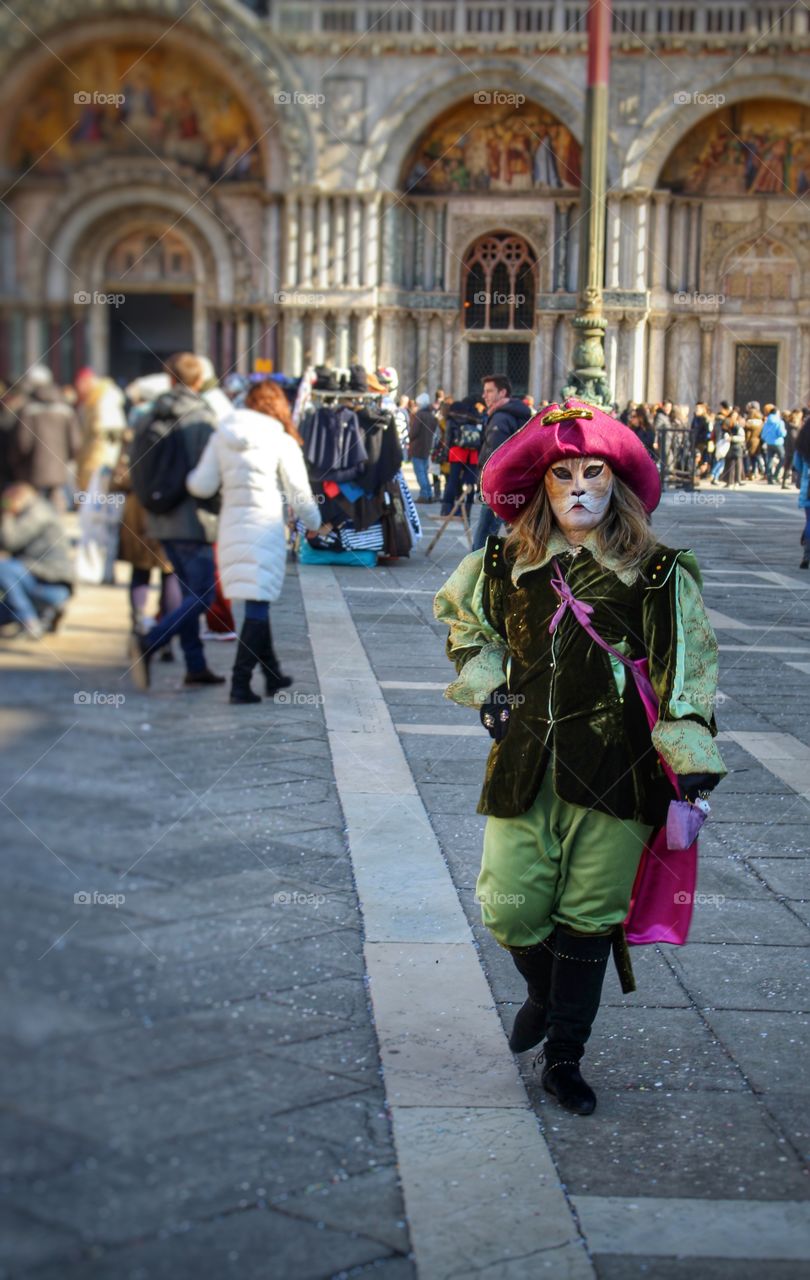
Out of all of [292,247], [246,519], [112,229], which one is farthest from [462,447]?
[112,229]

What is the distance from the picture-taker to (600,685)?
3348 millimetres

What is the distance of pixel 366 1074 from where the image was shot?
3.30 metres

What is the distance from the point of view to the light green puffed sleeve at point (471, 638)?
11.4 feet

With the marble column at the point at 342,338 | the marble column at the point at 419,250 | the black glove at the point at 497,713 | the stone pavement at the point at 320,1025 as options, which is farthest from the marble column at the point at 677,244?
the black glove at the point at 497,713

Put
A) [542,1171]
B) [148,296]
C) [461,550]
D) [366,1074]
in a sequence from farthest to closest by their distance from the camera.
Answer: [461,550] < [366,1074] < [542,1171] < [148,296]

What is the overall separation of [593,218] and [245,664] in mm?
12939

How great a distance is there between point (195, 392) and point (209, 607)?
11.4 inches

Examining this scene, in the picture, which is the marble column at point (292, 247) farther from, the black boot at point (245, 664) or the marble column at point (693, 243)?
the black boot at point (245, 664)

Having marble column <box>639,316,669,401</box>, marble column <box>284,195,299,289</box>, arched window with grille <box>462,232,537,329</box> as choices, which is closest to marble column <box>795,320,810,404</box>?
marble column <box>639,316,669,401</box>

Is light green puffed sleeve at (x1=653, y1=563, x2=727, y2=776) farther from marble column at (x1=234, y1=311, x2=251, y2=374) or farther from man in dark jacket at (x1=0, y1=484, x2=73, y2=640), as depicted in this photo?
man in dark jacket at (x1=0, y1=484, x2=73, y2=640)

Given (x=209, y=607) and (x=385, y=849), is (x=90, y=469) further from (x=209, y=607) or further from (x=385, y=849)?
(x=385, y=849)

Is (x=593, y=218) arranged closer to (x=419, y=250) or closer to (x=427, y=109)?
(x=427, y=109)

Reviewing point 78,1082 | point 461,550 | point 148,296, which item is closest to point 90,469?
point 148,296

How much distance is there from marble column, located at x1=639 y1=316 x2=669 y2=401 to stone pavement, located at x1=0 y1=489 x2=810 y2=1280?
2494 cm
